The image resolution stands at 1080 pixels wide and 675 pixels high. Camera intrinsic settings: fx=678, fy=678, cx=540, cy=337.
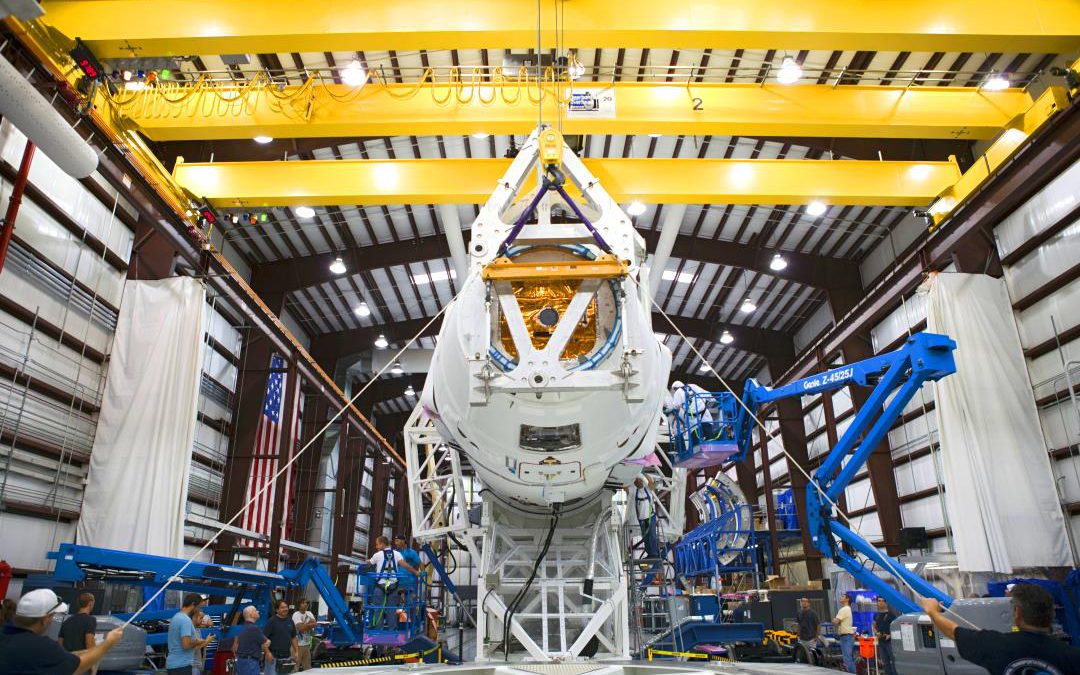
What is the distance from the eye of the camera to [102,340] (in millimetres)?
12422

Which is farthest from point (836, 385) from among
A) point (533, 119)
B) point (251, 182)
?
point (251, 182)

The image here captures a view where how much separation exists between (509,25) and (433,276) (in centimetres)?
1515

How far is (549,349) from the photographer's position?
4.58 m

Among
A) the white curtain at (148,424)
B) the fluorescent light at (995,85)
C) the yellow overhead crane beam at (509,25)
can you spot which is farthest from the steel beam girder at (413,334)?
the yellow overhead crane beam at (509,25)

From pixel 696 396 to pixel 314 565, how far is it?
782 cm

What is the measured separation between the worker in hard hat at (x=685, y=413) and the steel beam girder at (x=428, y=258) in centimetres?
1060

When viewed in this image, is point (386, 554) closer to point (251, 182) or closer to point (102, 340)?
point (102, 340)

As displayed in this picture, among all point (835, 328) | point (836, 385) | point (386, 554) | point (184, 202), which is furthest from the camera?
point (835, 328)

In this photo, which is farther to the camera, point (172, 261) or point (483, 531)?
point (172, 261)

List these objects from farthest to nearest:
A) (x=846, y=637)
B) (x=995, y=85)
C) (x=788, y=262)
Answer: (x=788, y=262), (x=846, y=637), (x=995, y=85)

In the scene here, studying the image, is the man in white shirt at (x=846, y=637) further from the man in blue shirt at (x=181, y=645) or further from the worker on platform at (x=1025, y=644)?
the man in blue shirt at (x=181, y=645)

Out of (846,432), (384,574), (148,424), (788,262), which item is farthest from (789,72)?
(384,574)

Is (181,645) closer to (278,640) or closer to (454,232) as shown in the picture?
(278,640)

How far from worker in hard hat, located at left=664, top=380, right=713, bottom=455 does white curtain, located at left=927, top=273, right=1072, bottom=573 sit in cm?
474
